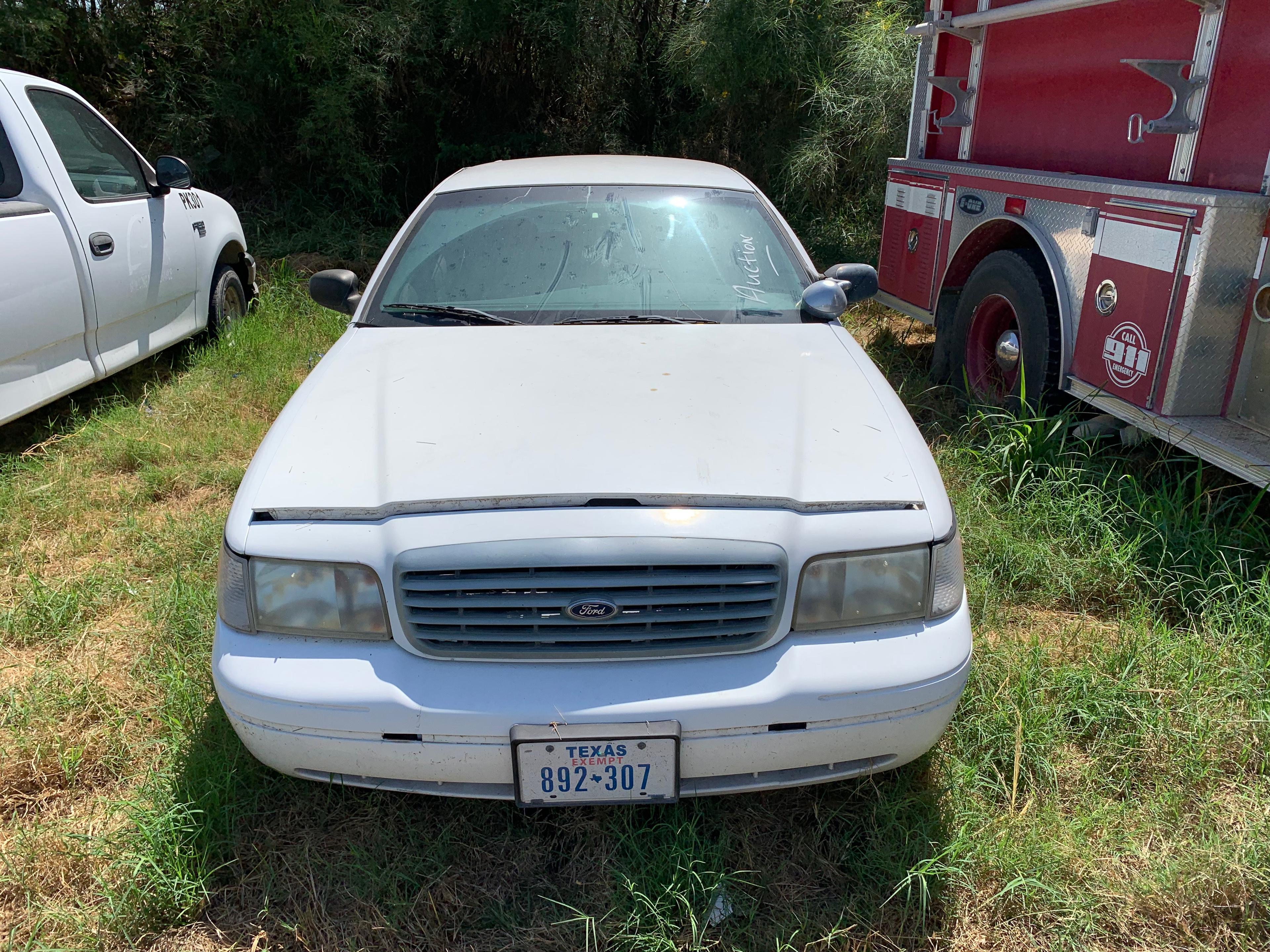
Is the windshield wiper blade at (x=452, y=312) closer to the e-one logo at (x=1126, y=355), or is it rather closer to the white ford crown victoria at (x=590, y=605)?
the white ford crown victoria at (x=590, y=605)

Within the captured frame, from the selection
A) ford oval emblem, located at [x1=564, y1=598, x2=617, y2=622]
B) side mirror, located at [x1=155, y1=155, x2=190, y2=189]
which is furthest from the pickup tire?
ford oval emblem, located at [x1=564, y1=598, x2=617, y2=622]

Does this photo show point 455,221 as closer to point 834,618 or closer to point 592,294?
point 592,294

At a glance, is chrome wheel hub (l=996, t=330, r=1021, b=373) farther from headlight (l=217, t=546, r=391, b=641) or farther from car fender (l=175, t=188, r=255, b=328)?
Result: car fender (l=175, t=188, r=255, b=328)

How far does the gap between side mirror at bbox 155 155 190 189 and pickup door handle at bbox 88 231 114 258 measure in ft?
1.65

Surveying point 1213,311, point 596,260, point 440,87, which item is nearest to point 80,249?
point 596,260

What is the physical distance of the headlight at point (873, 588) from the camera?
195 cm

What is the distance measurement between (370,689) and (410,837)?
556 mm

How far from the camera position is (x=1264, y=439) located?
3.09m

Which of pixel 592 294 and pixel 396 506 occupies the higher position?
pixel 592 294

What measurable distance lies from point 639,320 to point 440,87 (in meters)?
8.29

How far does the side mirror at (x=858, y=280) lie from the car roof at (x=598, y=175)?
18.5 inches

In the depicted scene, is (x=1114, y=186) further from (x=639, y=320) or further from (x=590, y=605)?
(x=590, y=605)

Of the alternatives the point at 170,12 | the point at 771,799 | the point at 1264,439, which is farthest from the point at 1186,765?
the point at 170,12

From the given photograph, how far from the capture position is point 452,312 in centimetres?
291
